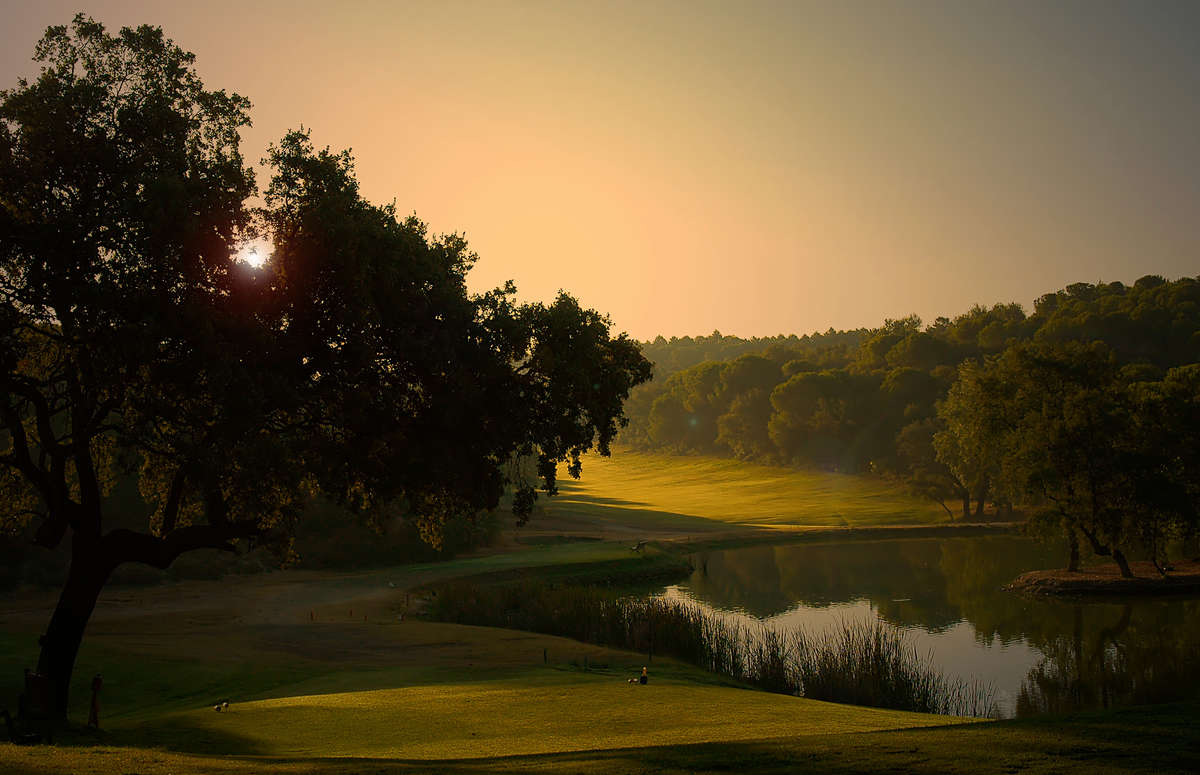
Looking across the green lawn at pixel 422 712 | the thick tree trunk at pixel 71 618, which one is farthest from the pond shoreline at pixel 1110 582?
the thick tree trunk at pixel 71 618

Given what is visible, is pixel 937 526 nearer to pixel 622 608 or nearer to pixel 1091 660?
pixel 1091 660

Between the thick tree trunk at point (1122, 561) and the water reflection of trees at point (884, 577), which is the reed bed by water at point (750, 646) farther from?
the thick tree trunk at point (1122, 561)

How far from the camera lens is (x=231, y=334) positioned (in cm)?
1673

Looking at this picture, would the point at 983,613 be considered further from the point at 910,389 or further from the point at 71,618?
the point at 910,389

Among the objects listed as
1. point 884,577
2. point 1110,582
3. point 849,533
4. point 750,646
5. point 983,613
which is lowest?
point 849,533

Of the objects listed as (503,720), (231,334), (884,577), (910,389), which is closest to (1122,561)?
(884,577)

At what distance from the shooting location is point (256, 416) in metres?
16.4

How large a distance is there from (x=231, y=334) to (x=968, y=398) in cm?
5615

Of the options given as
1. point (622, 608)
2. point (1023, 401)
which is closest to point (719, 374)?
point (1023, 401)

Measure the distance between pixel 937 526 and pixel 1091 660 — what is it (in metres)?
46.5

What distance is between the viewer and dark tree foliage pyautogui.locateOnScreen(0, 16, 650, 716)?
16438 mm

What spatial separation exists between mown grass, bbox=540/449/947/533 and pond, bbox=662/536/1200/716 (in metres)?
17.1

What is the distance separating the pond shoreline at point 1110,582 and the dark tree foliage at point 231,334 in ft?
117

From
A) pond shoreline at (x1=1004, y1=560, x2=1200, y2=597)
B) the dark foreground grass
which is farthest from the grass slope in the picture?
pond shoreline at (x1=1004, y1=560, x2=1200, y2=597)
